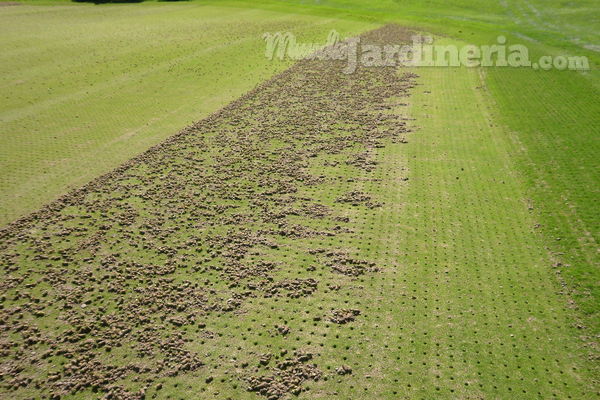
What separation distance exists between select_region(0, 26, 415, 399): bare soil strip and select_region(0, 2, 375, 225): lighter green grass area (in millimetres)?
3998

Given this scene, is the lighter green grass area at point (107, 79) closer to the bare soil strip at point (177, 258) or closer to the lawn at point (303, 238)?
the lawn at point (303, 238)

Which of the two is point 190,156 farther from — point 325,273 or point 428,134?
point 428,134

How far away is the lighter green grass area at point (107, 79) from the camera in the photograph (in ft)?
106

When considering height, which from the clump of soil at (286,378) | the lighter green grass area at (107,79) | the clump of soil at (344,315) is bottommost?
the clump of soil at (286,378)

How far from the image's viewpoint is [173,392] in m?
15.5

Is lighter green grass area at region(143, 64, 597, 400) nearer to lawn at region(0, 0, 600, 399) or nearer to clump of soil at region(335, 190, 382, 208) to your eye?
lawn at region(0, 0, 600, 399)

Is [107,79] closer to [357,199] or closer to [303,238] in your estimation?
[357,199]

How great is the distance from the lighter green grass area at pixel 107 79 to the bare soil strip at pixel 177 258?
3998mm

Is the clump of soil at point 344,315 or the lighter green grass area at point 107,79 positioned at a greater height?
the lighter green grass area at point 107,79

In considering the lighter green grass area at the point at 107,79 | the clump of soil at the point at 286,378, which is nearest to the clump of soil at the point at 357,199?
the clump of soil at the point at 286,378

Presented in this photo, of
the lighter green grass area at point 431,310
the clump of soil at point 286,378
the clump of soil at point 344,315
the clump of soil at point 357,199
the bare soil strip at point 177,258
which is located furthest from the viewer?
the clump of soil at point 357,199

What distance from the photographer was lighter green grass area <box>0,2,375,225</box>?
32219 mm

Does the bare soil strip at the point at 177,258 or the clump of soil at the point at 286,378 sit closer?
the clump of soil at the point at 286,378

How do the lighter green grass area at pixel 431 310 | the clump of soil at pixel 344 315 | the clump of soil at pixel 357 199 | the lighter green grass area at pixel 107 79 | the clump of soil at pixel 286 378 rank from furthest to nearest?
the lighter green grass area at pixel 107 79 < the clump of soil at pixel 357 199 < the clump of soil at pixel 344 315 < the lighter green grass area at pixel 431 310 < the clump of soil at pixel 286 378
